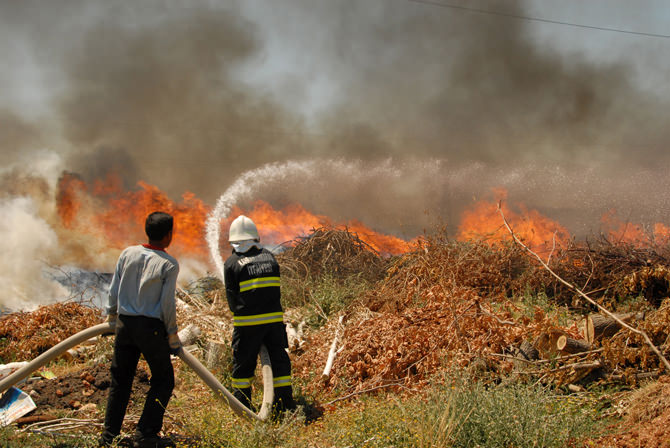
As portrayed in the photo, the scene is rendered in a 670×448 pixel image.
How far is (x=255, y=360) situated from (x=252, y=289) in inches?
31.5

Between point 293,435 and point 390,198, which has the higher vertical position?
point 390,198

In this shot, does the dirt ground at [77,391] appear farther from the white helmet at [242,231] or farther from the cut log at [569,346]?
the cut log at [569,346]

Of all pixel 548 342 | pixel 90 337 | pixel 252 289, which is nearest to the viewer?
pixel 90 337

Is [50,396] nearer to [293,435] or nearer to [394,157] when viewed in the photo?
[293,435]

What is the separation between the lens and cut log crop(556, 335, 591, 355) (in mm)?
5609

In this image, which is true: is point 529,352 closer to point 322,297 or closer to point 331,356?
point 331,356

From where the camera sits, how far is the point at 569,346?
18.5 feet

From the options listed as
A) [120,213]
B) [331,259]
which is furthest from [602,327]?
[120,213]

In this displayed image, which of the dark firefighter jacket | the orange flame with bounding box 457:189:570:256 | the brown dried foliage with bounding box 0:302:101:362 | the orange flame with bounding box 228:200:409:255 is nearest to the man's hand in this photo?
the dark firefighter jacket

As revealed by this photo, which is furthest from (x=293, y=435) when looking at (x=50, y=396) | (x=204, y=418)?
(x=50, y=396)

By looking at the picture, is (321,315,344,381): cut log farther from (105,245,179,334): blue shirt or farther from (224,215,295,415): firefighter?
(105,245,179,334): blue shirt

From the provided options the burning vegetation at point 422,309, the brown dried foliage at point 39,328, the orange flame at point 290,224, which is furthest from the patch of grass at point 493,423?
the orange flame at point 290,224

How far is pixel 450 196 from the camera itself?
17.5 m

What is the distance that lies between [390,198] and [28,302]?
11.0 metres
